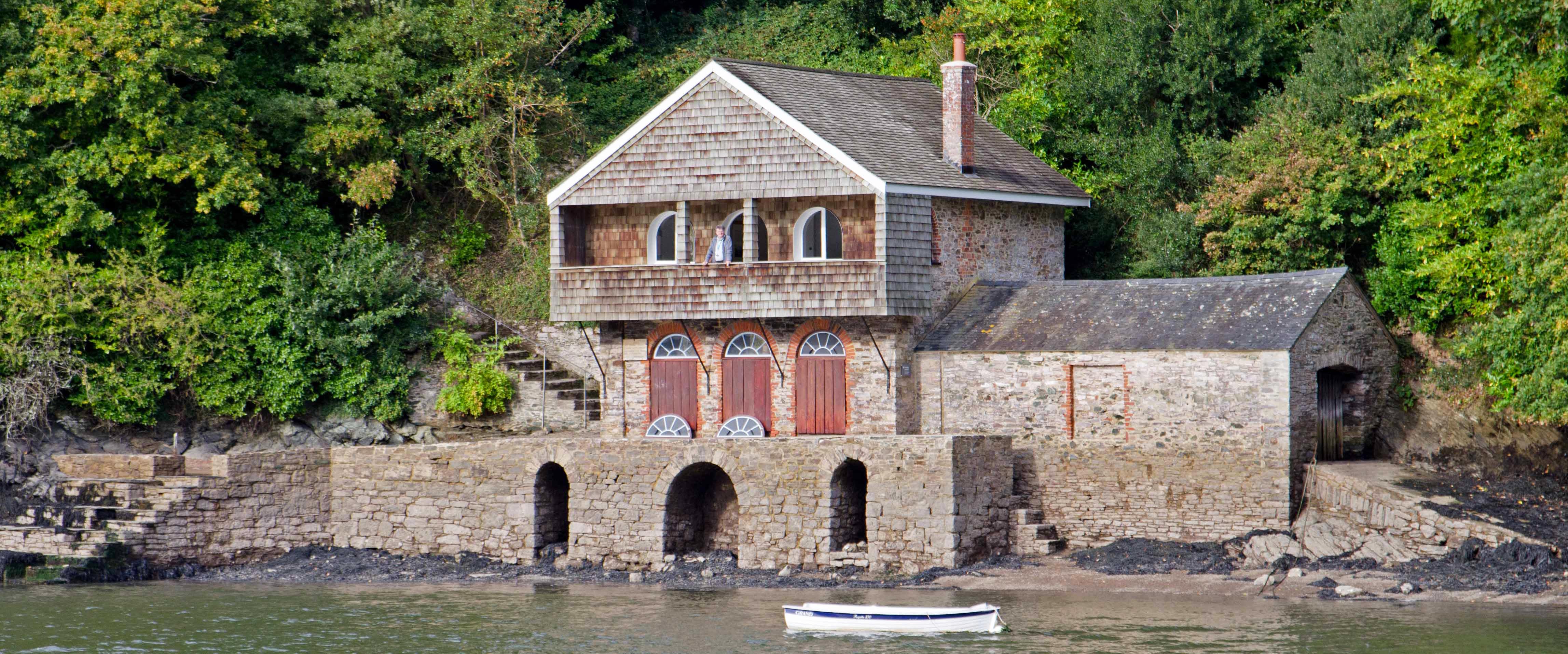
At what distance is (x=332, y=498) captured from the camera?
31.2 m

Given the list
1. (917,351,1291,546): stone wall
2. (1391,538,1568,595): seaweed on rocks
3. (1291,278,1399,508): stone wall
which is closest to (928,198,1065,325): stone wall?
(917,351,1291,546): stone wall

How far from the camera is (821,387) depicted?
99.5 ft

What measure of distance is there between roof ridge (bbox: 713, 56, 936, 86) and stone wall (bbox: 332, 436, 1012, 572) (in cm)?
710

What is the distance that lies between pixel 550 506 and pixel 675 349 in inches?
147

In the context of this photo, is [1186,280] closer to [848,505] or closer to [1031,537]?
[1031,537]

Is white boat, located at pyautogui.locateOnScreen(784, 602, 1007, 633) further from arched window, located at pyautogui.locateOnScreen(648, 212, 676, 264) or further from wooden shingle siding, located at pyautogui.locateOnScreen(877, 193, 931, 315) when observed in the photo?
arched window, located at pyautogui.locateOnScreen(648, 212, 676, 264)

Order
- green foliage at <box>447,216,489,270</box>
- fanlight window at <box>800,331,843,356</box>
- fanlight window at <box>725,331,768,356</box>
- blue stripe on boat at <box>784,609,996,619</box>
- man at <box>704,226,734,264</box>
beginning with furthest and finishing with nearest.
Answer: green foliage at <box>447,216,489,270</box> → fanlight window at <box>725,331,768,356</box> → man at <box>704,226,734,264</box> → fanlight window at <box>800,331,843,356</box> → blue stripe on boat at <box>784,609,996,619</box>

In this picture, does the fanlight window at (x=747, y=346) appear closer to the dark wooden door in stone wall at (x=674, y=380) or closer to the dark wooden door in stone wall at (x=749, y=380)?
the dark wooden door in stone wall at (x=749, y=380)

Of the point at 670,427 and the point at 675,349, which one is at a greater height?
the point at 675,349

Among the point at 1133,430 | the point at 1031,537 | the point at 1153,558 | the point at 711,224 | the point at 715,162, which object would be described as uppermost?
the point at 715,162

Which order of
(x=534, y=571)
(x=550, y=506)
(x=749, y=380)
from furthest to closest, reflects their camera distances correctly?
(x=749, y=380) → (x=550, y=506) → (x=534, y=571)

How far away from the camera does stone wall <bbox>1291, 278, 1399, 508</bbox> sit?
88.1ft

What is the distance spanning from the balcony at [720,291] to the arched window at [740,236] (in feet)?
2.30

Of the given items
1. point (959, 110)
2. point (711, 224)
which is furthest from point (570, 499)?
point (959, 110)
